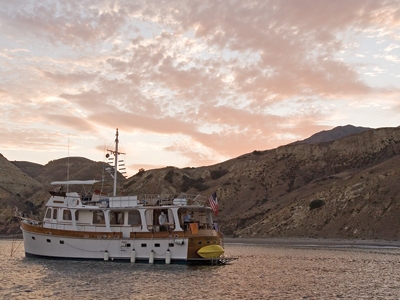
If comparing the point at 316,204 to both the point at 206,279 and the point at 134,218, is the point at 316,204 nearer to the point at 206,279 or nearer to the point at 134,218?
the point at 134,218

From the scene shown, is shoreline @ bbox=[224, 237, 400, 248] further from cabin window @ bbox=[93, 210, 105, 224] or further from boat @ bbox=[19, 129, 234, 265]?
cabin window @ bbox=[93, 210, 105, 224]

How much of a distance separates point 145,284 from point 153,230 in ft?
32.9

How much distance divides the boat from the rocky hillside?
13657 mm

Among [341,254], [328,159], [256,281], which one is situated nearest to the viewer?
[256,281]

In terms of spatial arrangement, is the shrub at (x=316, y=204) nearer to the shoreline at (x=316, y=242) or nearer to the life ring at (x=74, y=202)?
the shoreline at (x=316, y=242)

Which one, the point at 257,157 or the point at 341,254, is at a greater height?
the point at 257,157

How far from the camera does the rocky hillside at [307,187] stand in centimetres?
6875

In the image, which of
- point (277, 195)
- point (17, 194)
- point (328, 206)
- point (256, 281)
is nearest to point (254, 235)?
point (328, 206)

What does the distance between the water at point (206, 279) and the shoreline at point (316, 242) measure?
1534cm

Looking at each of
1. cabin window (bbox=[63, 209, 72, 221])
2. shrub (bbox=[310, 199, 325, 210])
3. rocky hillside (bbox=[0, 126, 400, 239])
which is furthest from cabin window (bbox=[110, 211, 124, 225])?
shrub (bbox=[310, 199, 325, 210])

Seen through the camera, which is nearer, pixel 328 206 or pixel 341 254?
pixel 341 254

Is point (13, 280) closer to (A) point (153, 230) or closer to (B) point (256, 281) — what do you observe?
Result: (A) point (153, 230)

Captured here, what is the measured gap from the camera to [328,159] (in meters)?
104

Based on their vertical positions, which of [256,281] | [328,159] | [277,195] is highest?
[328,159]
